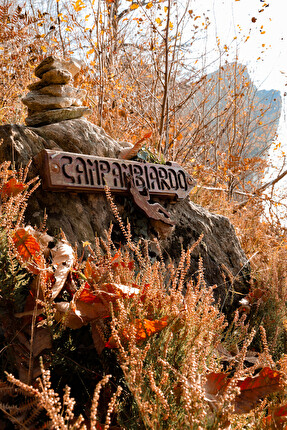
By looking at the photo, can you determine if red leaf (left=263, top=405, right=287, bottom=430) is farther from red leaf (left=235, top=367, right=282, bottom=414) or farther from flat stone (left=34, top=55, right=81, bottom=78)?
flat stone (left=34, top=55, right=81, bottom=78)

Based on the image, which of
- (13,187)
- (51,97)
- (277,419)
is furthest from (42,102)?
(277,419)

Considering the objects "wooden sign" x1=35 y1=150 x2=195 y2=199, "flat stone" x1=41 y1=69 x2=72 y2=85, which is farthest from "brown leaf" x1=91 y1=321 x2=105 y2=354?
"flat stone" x1=41 y1=69 x2=72 y2=85

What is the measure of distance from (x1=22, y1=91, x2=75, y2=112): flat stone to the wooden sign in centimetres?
52

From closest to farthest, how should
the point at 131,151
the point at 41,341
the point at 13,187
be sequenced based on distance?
the point at 41,341 → the point at 13,187 → the point at 131,151

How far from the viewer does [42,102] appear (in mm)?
2498

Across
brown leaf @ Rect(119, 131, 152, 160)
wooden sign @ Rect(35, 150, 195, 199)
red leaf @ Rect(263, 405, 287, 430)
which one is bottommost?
red leaf @ Rect(263, 405, 287, 430)

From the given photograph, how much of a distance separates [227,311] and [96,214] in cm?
138

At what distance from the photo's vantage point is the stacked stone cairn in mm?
2494

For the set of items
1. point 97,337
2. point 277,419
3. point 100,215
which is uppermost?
point 100,215

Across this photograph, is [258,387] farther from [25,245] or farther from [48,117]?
[48,117]

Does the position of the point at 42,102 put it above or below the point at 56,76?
below

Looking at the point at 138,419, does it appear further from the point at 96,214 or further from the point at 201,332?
the point at 96,214

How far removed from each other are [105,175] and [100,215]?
27 centimetres

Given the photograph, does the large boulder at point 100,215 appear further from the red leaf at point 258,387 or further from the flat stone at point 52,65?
the red leaf at point 258,387
